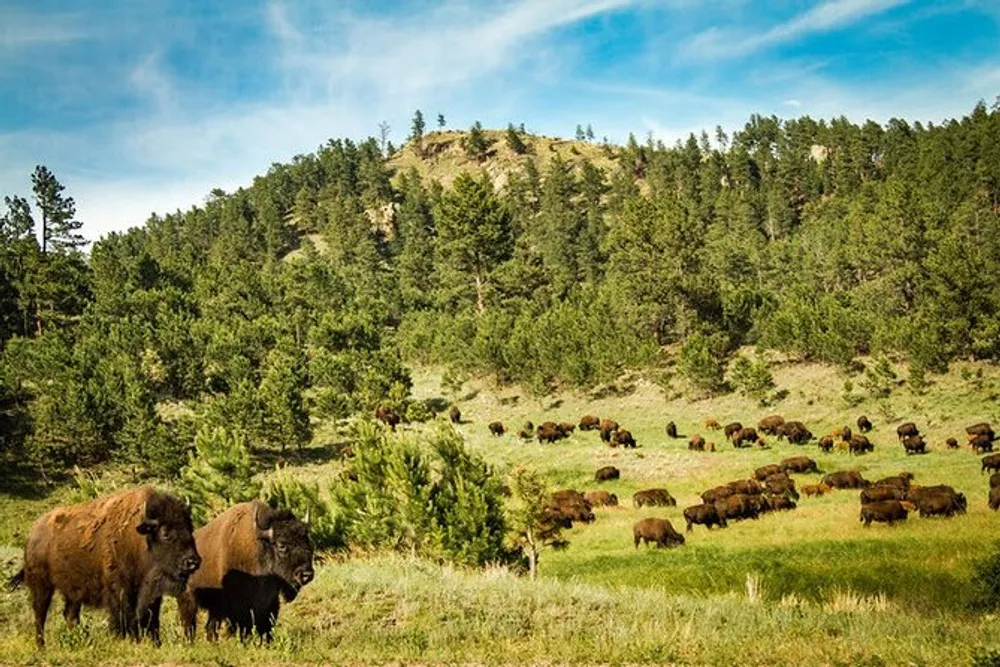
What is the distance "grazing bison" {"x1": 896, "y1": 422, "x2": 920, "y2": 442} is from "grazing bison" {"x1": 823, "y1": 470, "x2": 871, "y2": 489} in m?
11.0

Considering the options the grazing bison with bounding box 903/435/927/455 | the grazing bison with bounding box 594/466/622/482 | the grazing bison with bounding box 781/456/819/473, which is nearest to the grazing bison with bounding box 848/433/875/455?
the grazing bison with bounding box 903/435/927/455

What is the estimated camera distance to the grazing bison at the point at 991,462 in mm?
32000

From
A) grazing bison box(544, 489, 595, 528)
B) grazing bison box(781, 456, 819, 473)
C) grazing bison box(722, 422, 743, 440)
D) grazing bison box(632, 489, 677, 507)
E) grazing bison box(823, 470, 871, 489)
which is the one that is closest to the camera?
grazing bison box(544, 489, 595, 528)

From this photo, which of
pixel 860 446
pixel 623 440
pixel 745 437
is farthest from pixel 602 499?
pixel 860 446

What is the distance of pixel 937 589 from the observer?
19672mm

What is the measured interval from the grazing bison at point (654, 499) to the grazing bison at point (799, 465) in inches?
301

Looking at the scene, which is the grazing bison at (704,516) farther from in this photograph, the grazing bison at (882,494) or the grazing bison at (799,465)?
the grazing bison at (799,465)

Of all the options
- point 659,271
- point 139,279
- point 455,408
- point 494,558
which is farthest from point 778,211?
point 494,558

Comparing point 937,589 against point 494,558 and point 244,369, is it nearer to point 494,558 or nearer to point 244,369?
point 494,558

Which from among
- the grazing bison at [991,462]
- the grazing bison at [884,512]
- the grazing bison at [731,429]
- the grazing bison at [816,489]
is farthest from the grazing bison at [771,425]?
the grazing bison at [884,512]

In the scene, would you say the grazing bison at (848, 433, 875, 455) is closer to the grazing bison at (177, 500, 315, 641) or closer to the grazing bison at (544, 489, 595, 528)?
the grazing bison at (544, 489, 595, 528)

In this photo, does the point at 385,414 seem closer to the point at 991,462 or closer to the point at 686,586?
the point at 686,586

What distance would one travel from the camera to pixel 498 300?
8838 cm

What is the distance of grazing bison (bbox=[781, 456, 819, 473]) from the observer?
125 ft
